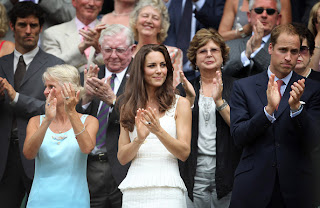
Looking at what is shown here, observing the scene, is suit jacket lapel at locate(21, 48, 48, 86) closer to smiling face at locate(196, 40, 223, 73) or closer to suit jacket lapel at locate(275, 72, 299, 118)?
smiling face at locate(196, 40, 223, 73)

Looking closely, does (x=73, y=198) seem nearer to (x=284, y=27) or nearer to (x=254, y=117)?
(x=254, y=117)

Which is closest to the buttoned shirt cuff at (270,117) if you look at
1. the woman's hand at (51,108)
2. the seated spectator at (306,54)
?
the seated spectator at (306,54)

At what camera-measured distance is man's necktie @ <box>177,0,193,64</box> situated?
23.2ft

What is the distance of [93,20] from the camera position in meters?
7.36

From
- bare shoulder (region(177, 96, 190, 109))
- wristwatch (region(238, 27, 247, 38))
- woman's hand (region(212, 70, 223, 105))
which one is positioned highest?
wristwatch (region(238, 27, 247, 38))

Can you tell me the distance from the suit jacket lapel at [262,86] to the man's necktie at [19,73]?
8.35 ft

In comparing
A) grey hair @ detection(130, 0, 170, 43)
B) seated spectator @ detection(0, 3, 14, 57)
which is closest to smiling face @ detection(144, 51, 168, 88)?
grey hair @ detection(130, 0, 170, 43)

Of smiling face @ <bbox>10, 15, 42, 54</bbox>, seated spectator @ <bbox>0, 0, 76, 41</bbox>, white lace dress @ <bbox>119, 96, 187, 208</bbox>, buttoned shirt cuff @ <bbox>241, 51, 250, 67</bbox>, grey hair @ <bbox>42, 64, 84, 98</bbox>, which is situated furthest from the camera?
seated spectator @ <bbox>0, 0, 76, 41</bbox>

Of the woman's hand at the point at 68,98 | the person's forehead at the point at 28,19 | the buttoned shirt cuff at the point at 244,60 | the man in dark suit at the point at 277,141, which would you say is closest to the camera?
the man in dark suit at the point at 277,141

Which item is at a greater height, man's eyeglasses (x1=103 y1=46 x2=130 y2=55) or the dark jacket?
man's eyeglasses (x1=103 y1=46 x2=130 y2=55)

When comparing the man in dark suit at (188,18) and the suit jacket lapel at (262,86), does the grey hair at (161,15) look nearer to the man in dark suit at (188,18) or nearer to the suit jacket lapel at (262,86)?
the man in dark suit at (188,18)

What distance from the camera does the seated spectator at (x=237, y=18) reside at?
697 centimetres

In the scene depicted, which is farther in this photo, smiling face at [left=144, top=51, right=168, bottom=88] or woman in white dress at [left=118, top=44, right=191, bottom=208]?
smiling face at [left=144, top=51, right=168, bottom=88]

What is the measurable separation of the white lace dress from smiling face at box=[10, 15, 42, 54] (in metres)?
2.18
